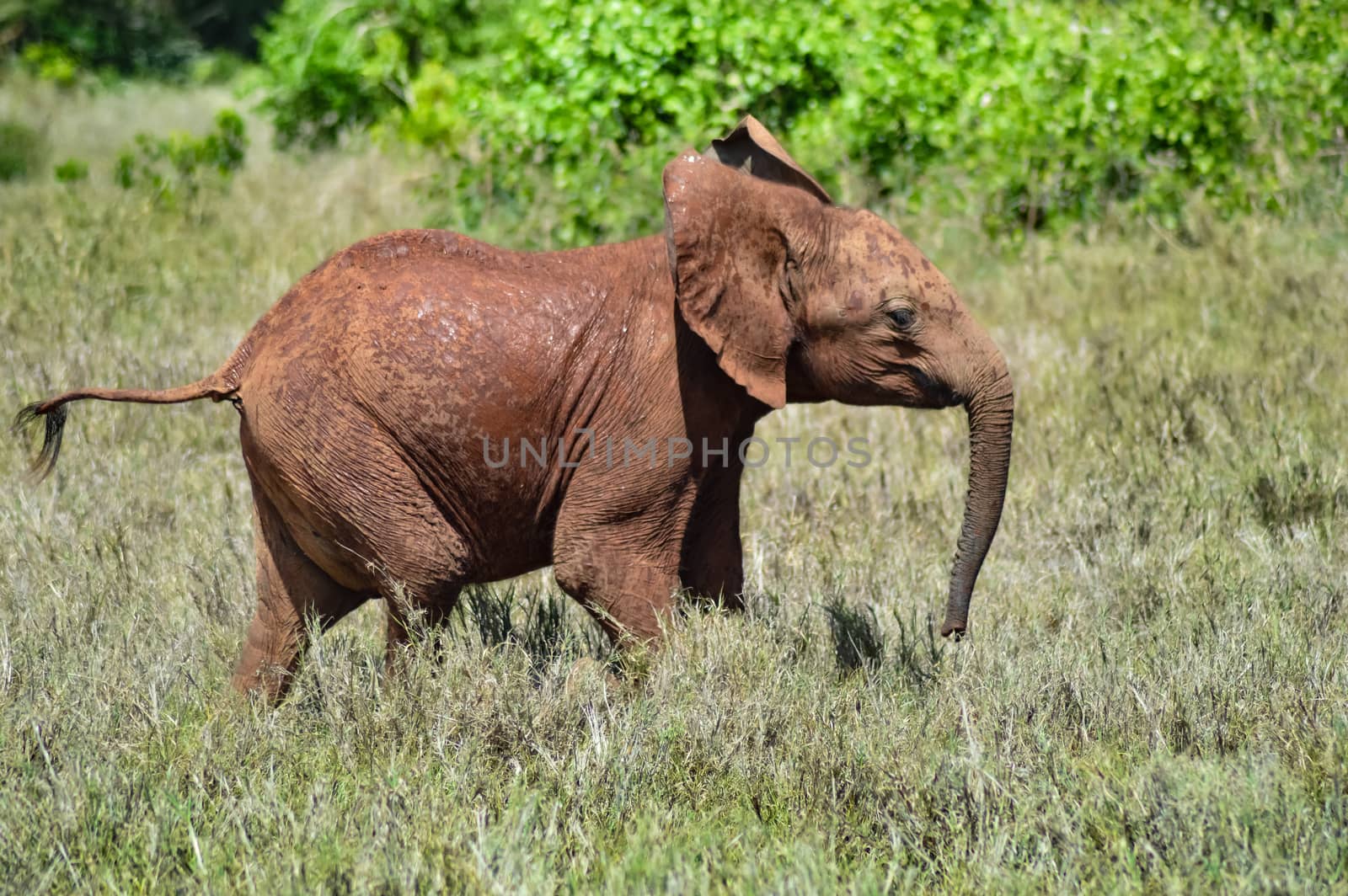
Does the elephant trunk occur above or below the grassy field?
above

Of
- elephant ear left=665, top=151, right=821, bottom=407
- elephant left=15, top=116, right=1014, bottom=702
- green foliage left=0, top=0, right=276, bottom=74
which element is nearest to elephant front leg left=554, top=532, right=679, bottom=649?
elephant left=15, top=116, right=1014, bottom=702

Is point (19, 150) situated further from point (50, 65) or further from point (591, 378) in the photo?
point (591, 378)

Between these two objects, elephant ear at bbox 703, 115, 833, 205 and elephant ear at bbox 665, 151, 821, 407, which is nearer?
elephant ear at bbox 665, 151, 821, 407

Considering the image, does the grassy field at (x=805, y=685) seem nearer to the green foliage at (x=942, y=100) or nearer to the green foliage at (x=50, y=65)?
the green foliage at (x=942, y=100)

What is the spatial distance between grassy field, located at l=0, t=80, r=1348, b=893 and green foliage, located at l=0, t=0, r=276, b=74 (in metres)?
19.3

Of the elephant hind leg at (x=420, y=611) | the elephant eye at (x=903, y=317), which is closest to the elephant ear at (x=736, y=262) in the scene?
the elephant eye at (x=903, y=317)

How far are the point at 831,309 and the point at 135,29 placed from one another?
85.3 ft

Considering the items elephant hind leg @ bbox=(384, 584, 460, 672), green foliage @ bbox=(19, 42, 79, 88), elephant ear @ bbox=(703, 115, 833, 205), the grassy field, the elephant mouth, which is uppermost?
elephant ear @ bbox=(703, 115, 833, 205)

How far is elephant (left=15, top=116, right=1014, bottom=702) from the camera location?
13.4 ft

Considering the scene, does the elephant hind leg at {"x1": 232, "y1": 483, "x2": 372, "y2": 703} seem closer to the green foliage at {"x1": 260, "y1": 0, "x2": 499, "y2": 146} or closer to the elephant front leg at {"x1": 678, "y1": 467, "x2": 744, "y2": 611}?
the elephant front leg at {"x1": 678, "y1": 467, "x2": 744, "y2": 611}

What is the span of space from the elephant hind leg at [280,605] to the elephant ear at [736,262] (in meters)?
1.37

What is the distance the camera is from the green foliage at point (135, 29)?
81.5 ft

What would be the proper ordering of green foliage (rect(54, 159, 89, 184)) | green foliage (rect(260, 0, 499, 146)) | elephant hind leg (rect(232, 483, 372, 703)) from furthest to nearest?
green foliage (rect(260, 0, 499, 146)) < green foliage (rect(54, 159, 89, 184)) < elephant hind leg (rect(232, 483, 372, 703))

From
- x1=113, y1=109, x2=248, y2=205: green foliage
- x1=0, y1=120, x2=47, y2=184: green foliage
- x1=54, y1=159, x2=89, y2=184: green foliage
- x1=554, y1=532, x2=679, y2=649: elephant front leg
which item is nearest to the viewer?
x1=554, y1=532, x2=679, y2=649: elephant front leg
